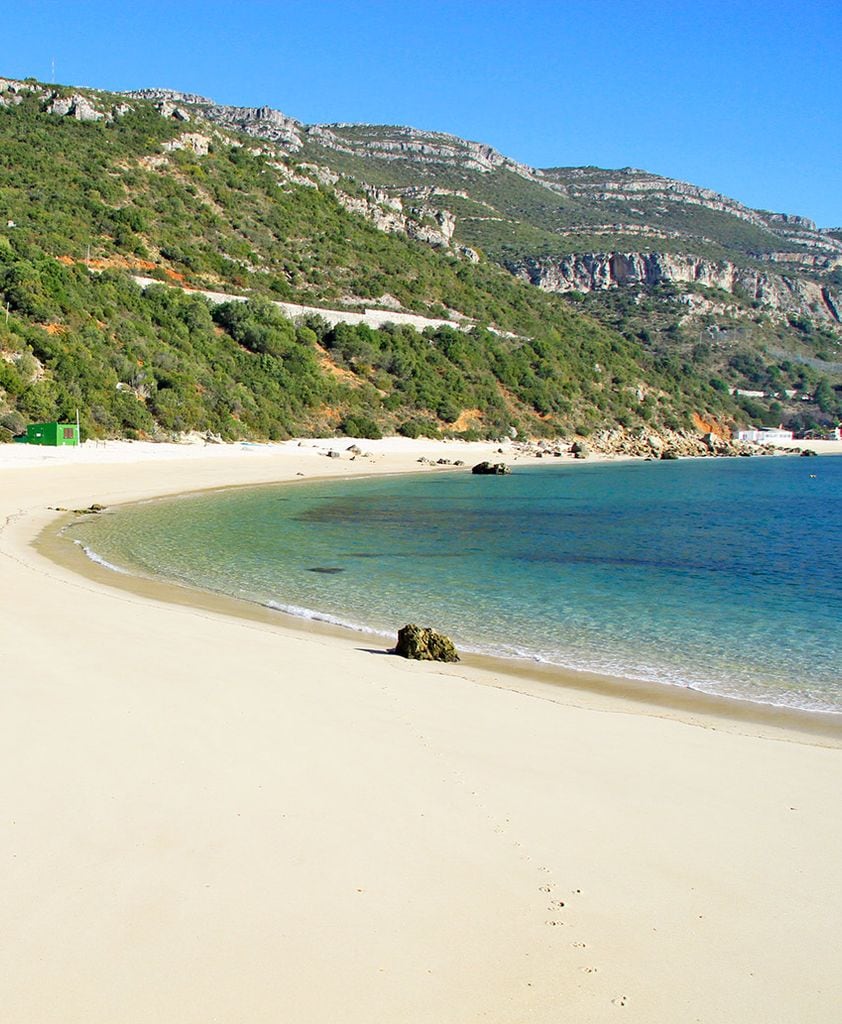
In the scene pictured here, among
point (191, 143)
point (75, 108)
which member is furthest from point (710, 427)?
point (75, 108)

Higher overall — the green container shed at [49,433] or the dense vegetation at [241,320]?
the dense vegetation at [241,320]

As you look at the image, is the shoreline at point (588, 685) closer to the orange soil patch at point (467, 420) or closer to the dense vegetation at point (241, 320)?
the dense vegetation at point (241, 320)

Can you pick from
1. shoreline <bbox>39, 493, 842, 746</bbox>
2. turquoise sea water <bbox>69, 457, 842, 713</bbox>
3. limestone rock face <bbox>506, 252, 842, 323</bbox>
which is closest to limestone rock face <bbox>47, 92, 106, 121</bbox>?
limestone rock face <bbox>506, 252, 842, 323</bbox>

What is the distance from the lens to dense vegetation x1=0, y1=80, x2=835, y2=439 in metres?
43.5

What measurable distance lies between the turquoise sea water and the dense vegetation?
15.2 meters

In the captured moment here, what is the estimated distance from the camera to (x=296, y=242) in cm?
7444

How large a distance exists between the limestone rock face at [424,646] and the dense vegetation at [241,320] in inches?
1177

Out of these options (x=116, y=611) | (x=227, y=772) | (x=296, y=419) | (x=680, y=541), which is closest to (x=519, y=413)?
(x=296, y=419)

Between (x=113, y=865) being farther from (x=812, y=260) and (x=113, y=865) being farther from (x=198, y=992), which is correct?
(x=812, y=260)

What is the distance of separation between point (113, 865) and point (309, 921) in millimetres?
1081

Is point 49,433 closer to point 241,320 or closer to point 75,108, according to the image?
point 241,320

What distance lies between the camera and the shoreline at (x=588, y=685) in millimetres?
7992

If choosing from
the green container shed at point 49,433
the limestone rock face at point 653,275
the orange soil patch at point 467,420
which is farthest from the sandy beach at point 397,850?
the limestone rock face at point 653,275

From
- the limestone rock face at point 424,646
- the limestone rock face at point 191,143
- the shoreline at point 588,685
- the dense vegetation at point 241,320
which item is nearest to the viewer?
the shoreline at point 588,685
